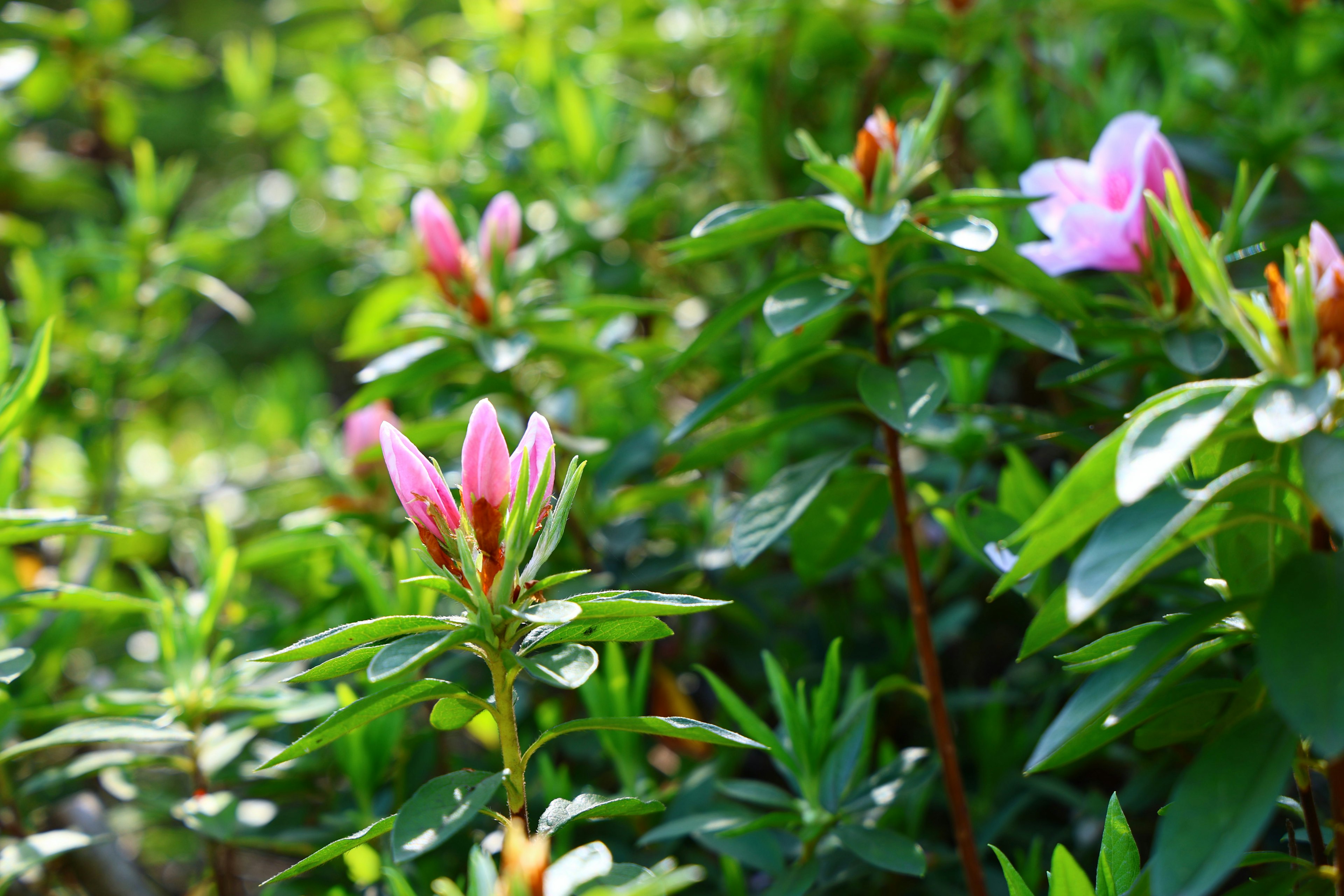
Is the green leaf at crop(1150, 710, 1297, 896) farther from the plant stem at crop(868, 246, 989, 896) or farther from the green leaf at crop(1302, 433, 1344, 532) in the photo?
the plant stem at crop(868, 246, 989, 896)

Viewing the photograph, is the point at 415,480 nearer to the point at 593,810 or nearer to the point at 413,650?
the point at 413,650

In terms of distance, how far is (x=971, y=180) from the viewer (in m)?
2.01

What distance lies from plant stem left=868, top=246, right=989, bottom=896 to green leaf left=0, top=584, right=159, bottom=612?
830 millimetres

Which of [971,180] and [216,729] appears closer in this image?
[216,729]

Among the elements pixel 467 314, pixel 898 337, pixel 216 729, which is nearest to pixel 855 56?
pixel 898 337

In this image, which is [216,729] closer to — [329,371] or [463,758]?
[463,758]

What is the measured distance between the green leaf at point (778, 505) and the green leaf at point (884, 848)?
0.28 metres

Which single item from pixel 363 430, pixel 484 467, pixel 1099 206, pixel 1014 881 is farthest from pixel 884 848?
pixel 363 430

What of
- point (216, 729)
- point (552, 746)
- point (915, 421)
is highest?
point (915, 421)

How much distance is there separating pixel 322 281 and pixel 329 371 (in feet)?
3.64

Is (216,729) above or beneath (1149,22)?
beneath

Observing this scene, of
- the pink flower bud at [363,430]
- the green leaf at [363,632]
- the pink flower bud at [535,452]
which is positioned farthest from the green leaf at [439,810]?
the pink flower bud at [363,430]

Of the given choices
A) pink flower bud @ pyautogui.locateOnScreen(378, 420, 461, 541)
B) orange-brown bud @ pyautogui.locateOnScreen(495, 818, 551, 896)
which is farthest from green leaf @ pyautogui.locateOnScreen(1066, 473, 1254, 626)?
pink flower bud @ pyautogui.locateOnScreen(378, 420, 461, 541)

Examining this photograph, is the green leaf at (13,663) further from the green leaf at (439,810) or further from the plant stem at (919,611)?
the plant stem at (919,611)
